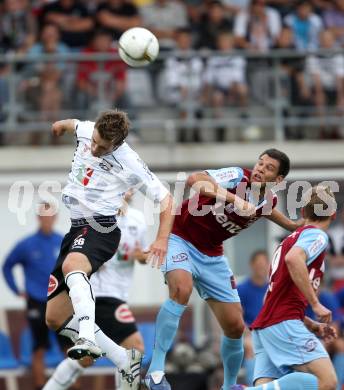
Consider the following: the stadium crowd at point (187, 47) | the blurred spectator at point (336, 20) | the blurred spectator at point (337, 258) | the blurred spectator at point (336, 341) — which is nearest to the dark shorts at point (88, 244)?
the blurred spectator at point (336, 341)

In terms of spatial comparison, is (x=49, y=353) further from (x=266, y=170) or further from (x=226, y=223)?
(x=266, y=170)

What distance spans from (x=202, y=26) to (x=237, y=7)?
92cm

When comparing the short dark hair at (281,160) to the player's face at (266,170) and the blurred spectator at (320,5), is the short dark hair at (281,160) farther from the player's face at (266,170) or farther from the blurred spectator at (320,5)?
the blurred spectator at (320,5)

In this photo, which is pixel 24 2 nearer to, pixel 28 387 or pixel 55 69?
pixel 55 69

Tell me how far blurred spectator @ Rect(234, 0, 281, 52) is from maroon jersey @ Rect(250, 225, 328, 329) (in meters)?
7.42

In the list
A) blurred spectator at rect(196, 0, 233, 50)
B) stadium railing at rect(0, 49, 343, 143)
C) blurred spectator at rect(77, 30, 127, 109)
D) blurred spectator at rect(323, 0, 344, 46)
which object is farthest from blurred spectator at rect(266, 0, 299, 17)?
blurred spectator at rect(77, 30, 127, 109)

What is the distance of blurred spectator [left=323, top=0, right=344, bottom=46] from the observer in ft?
55.7

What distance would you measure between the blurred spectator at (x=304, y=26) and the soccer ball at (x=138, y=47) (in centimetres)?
655

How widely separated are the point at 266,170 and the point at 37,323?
5.37m

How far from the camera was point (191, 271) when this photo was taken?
9906mm

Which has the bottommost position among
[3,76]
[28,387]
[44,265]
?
[28,387]

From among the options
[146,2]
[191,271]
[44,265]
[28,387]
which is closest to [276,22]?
[146,2]

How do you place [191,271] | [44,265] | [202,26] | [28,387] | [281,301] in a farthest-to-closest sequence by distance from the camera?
1. [202,26]
2. [28,387]
3. [44,265]
4. [191,271]
5. [281,301]

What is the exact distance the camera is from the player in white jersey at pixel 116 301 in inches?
461
